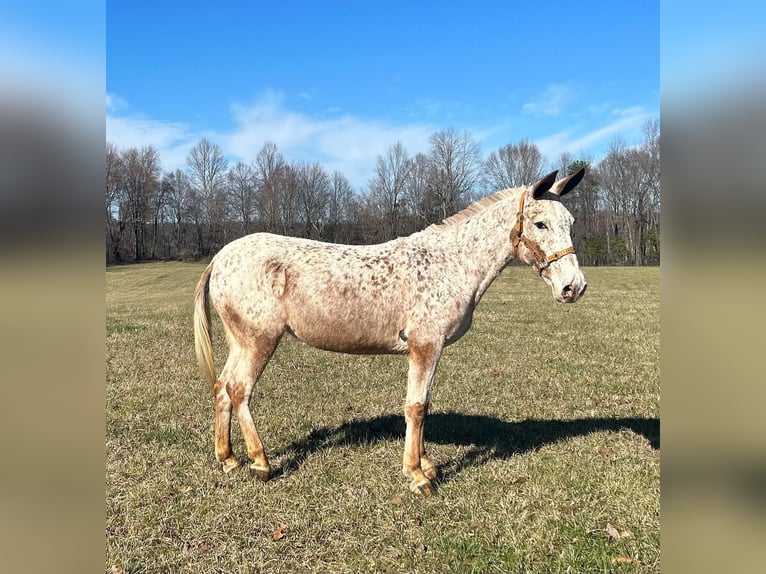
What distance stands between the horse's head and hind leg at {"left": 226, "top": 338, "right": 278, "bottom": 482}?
8.22ft

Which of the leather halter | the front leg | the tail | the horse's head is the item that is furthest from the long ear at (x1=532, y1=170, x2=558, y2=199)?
the tail

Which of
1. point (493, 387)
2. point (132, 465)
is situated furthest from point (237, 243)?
point (493, 387)

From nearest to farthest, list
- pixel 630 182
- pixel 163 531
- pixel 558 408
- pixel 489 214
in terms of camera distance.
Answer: pixel 163 531 → pixel 489 214 → pixel 558 408 → pixel 630 182

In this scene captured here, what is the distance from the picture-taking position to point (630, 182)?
33938mm

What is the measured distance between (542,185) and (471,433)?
9.99 feet

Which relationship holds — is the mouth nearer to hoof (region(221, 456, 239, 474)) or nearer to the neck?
the neck

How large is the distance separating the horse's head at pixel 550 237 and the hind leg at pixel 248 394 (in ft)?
8.22

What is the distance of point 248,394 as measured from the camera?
4.07 metres

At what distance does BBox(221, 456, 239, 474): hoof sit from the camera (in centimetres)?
416
